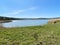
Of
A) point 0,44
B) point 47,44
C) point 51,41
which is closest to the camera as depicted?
point 0,44

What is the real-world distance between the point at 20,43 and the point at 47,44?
4.91 feet

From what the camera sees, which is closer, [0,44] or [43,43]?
[0,44]

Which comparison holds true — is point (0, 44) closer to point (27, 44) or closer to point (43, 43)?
point (27, 44)

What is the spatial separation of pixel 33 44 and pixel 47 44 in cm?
82

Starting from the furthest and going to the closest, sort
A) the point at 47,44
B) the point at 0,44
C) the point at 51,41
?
the point at 51,41, the point at 47,44, the point at 0,44

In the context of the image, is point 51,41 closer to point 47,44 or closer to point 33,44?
point 47,44

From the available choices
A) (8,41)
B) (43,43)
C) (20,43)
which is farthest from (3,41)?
(43,43)

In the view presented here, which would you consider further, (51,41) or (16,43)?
(51,41)

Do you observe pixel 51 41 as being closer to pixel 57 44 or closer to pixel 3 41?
pixel 57 44

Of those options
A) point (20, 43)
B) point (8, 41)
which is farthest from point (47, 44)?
point (8, 41)

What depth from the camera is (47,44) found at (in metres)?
7.91

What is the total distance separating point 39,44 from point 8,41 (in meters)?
1.71

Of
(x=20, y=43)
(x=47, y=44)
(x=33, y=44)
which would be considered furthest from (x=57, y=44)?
(x=20, y=43)

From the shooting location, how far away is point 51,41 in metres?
8.43
